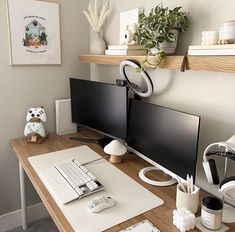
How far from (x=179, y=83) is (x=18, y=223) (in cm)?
175

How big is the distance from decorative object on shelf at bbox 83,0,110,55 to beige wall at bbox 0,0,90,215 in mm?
177

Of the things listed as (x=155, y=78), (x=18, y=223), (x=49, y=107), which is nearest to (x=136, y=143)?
(x=155, y=78)

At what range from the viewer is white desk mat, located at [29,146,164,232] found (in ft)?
3.32

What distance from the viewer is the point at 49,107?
2.05m

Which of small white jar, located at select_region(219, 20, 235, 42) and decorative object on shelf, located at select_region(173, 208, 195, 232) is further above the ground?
small white jar, located at select_region(219, 20, 235, 42)

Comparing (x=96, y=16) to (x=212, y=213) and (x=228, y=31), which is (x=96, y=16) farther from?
(x=212, y=213)

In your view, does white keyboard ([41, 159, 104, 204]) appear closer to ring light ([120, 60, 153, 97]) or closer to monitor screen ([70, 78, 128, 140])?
monitor screen ([70, 78, 128, 140])

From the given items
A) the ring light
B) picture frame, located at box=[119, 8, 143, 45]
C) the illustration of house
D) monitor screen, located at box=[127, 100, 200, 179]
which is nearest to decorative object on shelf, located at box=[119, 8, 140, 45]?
picture frame, located at box=[119, 8, 143, 45]

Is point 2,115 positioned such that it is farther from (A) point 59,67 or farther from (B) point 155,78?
(B) point 155,78

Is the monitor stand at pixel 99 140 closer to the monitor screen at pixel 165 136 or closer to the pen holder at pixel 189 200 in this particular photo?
the monitor screen at pixel 165 136

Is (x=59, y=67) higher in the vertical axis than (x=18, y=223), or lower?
higher

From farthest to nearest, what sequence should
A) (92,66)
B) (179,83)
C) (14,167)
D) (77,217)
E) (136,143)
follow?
(92,66), (14,167), (136,143), (179,83), (77,217)

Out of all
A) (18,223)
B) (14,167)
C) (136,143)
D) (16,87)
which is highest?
(16,87)

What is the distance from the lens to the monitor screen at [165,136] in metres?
1.14
